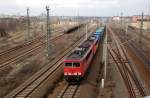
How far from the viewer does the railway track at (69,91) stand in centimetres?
2720

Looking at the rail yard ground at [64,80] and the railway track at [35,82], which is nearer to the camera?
the railway track at [35,82]

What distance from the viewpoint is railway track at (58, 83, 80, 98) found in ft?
89.2

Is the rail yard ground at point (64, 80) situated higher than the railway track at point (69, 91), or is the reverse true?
the railway track at point (69, 91)

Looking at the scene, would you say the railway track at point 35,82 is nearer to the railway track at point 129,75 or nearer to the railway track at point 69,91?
the railway track at point 69,91

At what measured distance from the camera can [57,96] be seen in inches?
1071

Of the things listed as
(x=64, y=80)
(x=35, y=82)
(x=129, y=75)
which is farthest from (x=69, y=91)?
(x=129, y=75)

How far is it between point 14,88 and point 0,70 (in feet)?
33.1

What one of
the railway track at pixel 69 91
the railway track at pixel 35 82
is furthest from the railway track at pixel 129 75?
the railway track at pixel 35 82

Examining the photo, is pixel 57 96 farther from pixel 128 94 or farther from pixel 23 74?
pixel 23 74

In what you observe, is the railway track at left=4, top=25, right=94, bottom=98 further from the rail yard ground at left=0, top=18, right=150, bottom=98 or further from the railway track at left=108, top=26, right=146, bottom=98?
the railway track at left=108, top=26, right=146, bottom=98

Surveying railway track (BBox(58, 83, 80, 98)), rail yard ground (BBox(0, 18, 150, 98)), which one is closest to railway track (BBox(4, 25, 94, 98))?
rail yard ground (BBox(0, 18, 150, 98))

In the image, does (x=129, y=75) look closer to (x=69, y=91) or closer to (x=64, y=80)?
(x=64, y=80)

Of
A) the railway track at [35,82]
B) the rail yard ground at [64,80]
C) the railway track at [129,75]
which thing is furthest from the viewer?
the railway track at [129,75]

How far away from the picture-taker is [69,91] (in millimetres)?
28812
